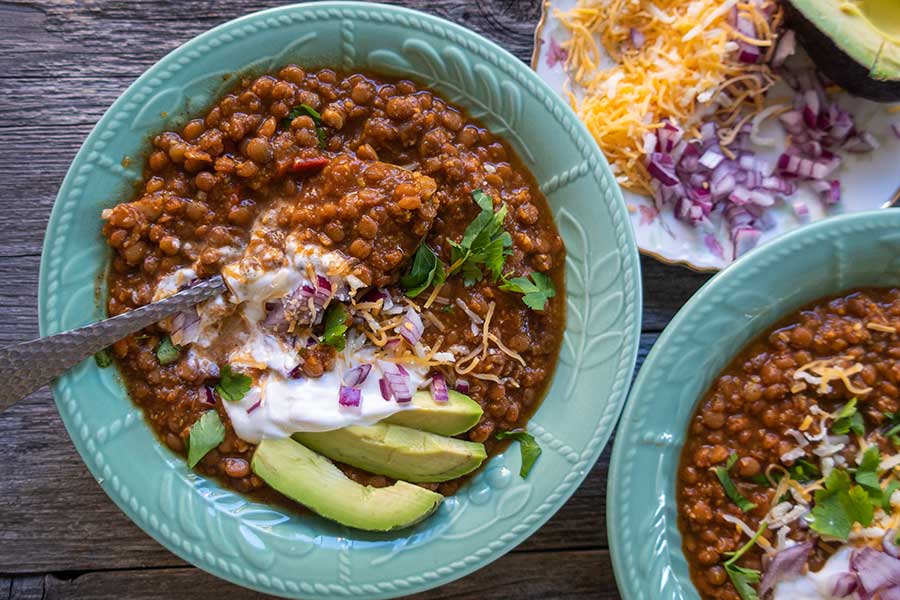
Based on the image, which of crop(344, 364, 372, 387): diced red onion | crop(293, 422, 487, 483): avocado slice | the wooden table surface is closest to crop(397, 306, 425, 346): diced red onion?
crop(344, 364, 372, 387): diced red onion

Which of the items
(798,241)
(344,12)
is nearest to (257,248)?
(344,12)

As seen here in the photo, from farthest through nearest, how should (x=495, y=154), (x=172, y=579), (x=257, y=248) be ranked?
(x=172, y=579) < (x=495, y=154) < (x=257, y=248)

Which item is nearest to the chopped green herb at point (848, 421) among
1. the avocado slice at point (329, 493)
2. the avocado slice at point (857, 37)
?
the avocado slice at point (857, 37)

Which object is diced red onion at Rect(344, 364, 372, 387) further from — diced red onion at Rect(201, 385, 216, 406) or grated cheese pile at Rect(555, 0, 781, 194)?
grated cheese pile at Rect(555, 0, 781, 194)

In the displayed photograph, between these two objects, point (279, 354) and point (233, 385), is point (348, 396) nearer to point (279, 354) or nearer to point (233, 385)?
point (279, 354)

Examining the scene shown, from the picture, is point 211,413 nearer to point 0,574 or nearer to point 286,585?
point 286,585

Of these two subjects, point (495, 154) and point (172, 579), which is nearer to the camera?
point (495, 154)

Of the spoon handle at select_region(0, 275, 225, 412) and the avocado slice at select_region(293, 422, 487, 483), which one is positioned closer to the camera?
the spoon handle at select_region(0, 275, 225, 412)
